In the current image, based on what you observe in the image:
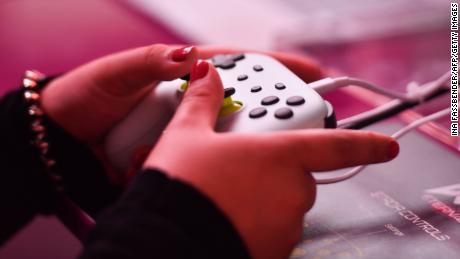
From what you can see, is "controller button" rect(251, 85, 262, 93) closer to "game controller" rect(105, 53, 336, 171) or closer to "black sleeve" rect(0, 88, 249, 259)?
"game controller" rect(105, 53, 336, 171)

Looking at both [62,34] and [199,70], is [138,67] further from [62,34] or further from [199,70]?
[62,34]

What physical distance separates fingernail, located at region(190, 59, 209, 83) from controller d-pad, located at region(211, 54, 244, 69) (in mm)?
77

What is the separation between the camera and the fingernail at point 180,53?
39 centimetres

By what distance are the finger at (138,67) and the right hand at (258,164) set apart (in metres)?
0.07

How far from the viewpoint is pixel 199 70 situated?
0.36 metres

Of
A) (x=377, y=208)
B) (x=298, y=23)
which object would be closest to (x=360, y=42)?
(x=298, y=23)

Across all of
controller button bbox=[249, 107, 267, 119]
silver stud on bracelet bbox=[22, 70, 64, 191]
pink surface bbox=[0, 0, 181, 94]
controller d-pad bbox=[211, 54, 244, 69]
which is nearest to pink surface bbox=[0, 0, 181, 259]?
pink surface bbox=[0, 0, 181, 94]

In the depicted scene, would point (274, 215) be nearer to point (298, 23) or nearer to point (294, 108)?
point (294, 108)

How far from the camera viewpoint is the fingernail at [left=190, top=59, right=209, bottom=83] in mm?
354

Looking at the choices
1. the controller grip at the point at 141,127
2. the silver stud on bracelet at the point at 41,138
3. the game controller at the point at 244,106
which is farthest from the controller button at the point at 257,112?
the silver stud on bracelet at the point at 41,138

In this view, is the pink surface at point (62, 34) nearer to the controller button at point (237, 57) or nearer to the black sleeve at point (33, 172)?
the black sleeve at point (33, 172)

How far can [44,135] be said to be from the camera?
48 cm

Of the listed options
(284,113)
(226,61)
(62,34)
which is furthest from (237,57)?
(62,34)

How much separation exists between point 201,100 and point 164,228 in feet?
0.32
